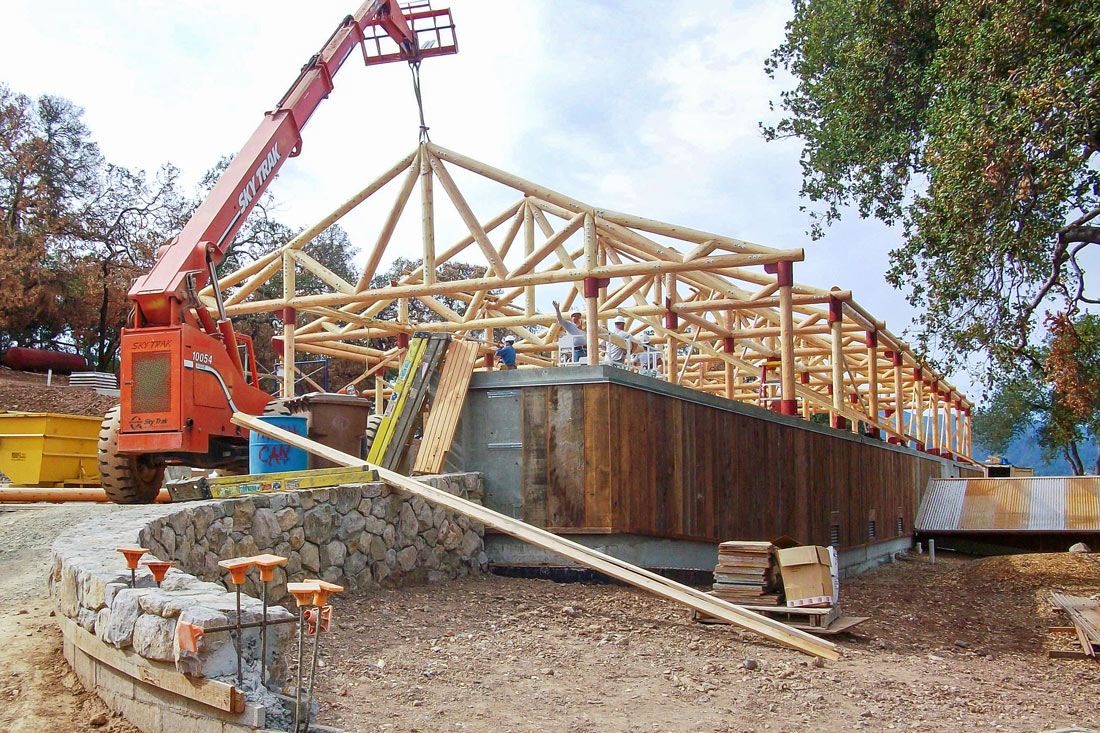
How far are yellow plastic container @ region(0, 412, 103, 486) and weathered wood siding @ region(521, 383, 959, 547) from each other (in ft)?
21.7

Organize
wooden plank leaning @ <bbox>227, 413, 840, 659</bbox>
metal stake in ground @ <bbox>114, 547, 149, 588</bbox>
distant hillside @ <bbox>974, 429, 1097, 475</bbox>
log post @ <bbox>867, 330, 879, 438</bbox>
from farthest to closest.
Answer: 1. distant hillside @ <bbox>974, 429, 1097, 475</bbox>
2. log post @ <bbox>867, 330, 879, 438</bbox>
3. wooden plank leaning @ <bbox>227, 413, 840, 659</bbox>
4. metal stake in ground @ <bbox>114, 547, 149, 588</bbox>

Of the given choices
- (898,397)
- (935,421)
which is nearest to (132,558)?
(898,397)

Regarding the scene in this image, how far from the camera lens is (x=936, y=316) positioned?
12656 millimetres

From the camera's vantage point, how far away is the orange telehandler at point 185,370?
984cm

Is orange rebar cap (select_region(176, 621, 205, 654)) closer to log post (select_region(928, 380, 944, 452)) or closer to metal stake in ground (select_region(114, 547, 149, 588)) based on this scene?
metal stake in ground (select_region(114, 547, 149, 588))

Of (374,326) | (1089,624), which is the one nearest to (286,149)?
(374,326)

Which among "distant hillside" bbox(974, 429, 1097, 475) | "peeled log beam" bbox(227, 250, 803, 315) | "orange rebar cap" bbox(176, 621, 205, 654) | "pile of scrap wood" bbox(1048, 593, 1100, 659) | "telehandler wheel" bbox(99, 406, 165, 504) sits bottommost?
"pile of scrap wood" bbox(1048, 593, 1100, 659)

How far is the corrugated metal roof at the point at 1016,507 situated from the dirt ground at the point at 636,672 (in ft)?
35.6

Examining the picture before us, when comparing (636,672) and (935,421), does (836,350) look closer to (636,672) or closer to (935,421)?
(636,672)

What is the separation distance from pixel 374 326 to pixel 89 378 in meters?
14.5

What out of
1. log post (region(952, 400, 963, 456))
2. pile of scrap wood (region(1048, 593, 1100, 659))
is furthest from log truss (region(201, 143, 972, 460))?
log post (region(952, 400, 963, 456))

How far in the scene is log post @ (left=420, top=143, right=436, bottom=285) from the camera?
1459 cm

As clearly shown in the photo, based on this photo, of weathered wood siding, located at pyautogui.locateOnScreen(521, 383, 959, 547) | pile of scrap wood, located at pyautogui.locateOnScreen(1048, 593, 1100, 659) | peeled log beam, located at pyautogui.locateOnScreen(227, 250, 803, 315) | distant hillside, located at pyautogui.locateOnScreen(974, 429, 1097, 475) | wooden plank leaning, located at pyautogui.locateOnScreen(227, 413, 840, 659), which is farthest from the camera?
distant hillside, located at pyautogui.locateOnScreen(974, 429, 1097, 475)

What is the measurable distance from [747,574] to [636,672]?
244 centimetres
